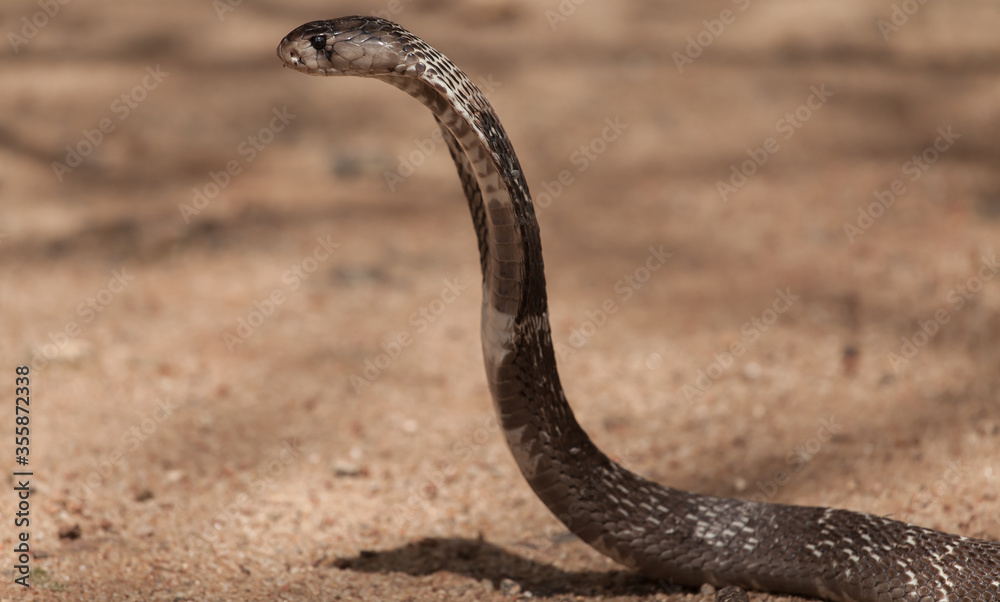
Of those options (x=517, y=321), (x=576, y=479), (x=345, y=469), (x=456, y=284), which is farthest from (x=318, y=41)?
(x=456, y=284)

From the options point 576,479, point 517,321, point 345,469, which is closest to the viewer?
point 517,321

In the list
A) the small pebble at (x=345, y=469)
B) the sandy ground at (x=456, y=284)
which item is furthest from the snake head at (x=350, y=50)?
the small pebble at (x=345, y=469)

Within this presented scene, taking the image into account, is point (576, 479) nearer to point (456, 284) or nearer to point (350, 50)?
point (350, 50)

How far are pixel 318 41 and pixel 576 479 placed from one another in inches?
74.7

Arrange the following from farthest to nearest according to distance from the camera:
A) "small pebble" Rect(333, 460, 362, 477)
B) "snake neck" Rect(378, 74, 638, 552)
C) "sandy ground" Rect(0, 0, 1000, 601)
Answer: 1. "small pebble" Rect(333, 460, 362, 477)
2. "sandy ground" Rect(0, 0, 1000, 601)
3. "snake neck" Rect(378, 74, 638, 552)

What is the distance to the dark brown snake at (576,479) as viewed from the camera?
2803 mm

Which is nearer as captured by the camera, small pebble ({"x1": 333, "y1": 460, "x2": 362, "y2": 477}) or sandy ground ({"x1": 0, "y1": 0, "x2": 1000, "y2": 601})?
sandy ground ({"x1": 0, "y1": 0, "x2": 1000, "y2": 601})

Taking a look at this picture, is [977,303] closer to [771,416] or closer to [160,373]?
[771,416]

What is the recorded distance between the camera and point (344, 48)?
8.93ft

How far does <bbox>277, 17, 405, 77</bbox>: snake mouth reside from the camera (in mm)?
2729

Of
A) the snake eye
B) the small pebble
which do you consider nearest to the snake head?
the snake eye

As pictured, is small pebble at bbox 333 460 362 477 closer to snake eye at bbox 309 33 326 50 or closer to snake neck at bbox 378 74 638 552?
snake neck at bbox 378 74 638 552

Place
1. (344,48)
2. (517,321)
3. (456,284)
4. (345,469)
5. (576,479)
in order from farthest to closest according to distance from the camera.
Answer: (456,284)
(345,469)
(576,479)
(517,321)
(344,48)

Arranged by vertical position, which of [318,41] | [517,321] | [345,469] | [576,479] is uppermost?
[318,41]
